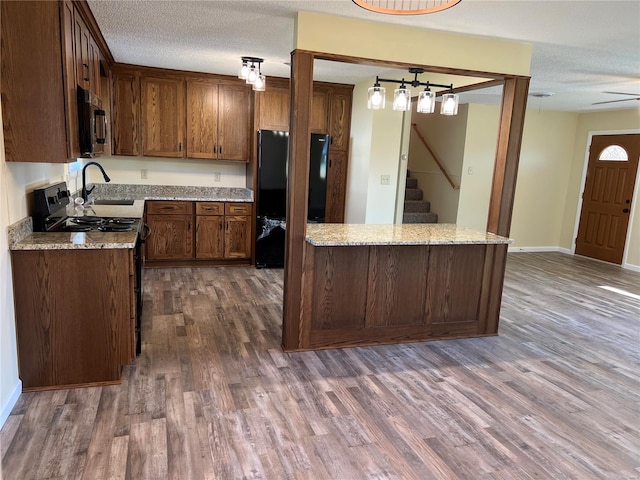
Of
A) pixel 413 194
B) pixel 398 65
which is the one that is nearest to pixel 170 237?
pixel 398 65

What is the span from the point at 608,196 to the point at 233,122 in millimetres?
A: 5753

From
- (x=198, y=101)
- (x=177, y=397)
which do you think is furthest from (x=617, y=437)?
(x=198, y=101)

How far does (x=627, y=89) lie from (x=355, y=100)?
305 cm

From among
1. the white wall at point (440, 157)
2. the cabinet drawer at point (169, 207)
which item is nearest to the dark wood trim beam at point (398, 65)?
the cabinet drawer at point (169, 207)

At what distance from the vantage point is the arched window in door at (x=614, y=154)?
6754 millimetres

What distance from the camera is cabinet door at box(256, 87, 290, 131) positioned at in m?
5.46

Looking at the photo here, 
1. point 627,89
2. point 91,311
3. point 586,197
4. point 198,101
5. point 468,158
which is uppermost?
point 627,89

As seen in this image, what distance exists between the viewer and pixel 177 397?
103 inches

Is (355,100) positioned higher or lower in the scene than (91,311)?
higher

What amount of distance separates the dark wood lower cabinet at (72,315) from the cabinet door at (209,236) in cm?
284

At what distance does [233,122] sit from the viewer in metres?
5.59

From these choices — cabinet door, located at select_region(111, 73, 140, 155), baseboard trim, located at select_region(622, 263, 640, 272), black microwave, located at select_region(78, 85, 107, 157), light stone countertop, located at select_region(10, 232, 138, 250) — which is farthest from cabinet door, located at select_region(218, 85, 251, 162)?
baseboard trim, located at select_region(622, 263, 640, 272)

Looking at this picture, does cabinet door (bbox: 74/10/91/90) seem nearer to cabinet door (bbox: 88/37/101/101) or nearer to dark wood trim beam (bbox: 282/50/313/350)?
cabinet door (bbox: 88/37/101/101)

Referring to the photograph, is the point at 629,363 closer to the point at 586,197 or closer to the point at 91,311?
the point at 91,311
